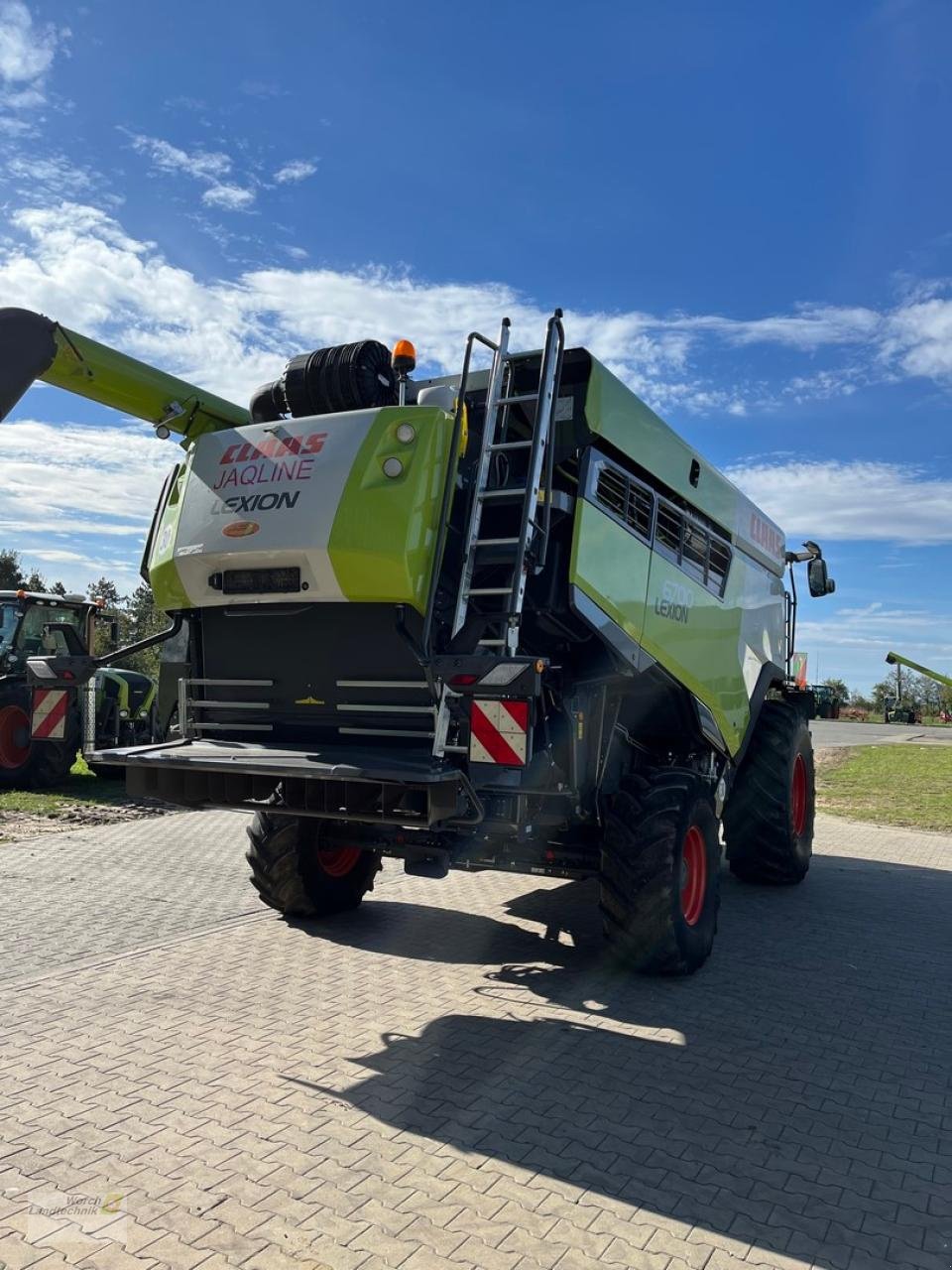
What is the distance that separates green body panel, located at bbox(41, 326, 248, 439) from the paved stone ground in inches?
129

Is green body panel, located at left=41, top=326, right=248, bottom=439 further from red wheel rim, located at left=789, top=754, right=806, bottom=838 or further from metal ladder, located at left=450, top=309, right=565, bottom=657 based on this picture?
red wheel rim, located at left=789, top=754, right=806, bottom=838

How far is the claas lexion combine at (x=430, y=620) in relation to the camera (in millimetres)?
4895

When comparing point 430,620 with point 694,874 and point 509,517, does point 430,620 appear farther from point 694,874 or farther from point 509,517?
point 694,874

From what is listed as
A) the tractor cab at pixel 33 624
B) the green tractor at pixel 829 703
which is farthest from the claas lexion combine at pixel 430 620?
the green tractor at pixel 829 703

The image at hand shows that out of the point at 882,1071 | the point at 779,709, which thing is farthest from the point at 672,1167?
the point at 779,709

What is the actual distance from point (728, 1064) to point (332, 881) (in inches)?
127

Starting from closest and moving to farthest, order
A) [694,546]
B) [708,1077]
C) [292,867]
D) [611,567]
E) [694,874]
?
[708,1077] → [611,567] → [694,874] → [292,867] → [694,546]

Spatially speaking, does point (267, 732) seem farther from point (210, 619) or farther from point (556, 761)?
point (556, 761)

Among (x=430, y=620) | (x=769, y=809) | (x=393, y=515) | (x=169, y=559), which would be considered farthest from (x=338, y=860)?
(x=769, y=809)

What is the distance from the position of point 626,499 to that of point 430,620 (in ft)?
5.26

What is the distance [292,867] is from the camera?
6590 millimetres

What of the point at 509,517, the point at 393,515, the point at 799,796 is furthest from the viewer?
the point at 799,796

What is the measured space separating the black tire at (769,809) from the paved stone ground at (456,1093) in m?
1.25

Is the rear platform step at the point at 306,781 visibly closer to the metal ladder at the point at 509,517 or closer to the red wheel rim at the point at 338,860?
the metal ladder at the point at 509,517
